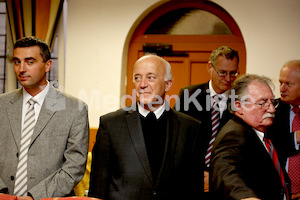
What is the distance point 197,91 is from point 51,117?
117 cm

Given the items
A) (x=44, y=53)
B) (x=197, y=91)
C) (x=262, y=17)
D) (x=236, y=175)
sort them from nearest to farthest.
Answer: (x=236, y=175)
(x=44, y=53)
(x=197, y=91)
(x=262, y=17)

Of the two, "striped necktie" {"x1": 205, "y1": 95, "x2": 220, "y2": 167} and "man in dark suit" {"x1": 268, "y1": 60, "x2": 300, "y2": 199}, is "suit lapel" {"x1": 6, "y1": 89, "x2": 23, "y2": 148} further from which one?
"man in dark suit" {"x1": 268, "y1": 60, "x2": 300, "y2": 199}

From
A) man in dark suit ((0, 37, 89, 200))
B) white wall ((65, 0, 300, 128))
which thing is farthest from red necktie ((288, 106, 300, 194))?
white wall ((65, 0, 300, 128))

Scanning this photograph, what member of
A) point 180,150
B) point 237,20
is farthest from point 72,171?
point 237,20

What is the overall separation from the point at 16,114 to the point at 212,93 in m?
1.42

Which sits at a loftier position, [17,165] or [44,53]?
[44,53]

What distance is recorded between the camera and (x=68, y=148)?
2.04 metres

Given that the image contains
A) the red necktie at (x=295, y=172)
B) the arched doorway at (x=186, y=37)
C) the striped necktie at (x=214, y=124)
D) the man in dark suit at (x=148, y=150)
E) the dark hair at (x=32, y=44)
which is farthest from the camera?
the arched doorway at (x=186, y=37)

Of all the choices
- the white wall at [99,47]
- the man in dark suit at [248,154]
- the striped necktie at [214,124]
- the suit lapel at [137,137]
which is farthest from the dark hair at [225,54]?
the white wall at [99,47]

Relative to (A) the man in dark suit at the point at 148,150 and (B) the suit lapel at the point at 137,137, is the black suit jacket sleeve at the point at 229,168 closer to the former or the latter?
(A) the man in dark suit at the point at 148,150

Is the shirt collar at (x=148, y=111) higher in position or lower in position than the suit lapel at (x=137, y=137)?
higher

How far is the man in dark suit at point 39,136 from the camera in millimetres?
1983

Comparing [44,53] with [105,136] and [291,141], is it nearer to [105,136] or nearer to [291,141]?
[105,136]

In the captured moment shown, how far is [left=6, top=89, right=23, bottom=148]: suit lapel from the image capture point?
2.03 metres
